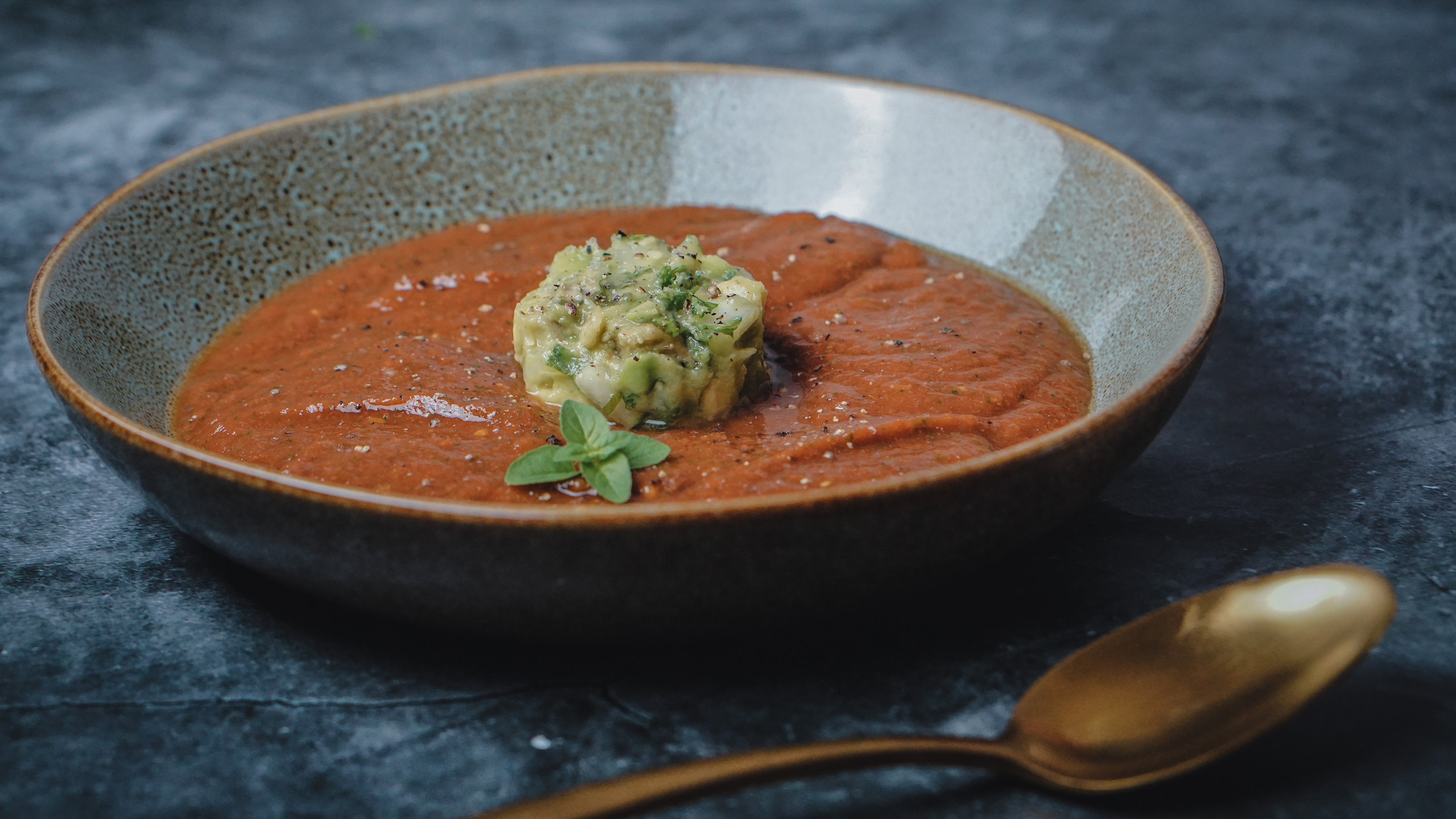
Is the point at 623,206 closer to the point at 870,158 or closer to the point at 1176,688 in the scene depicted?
the point at 870,158

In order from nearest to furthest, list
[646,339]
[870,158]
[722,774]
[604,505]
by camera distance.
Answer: [722,774] < [604,505] < [646,339] < [870,158]

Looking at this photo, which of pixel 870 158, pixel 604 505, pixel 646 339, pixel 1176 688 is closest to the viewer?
pixel 1176 688

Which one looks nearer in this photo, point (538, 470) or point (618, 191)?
point (538, 470)

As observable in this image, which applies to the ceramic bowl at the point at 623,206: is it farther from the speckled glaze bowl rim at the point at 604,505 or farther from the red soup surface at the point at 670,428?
the red soup surface at the point at 670,428

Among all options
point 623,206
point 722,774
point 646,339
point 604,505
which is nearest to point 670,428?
point 646,339

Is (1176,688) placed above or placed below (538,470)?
below

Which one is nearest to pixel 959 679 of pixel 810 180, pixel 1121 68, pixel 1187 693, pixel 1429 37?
pixel 1187 693

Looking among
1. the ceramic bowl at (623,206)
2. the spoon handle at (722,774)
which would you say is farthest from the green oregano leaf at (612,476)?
the spoon handle at (722,774)

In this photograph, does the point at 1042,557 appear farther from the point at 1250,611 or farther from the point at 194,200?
the point at 194,200
